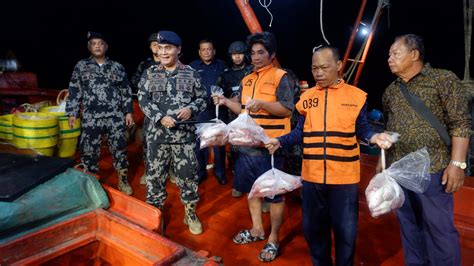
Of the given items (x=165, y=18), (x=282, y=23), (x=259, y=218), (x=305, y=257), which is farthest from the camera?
(x=282, y=23)

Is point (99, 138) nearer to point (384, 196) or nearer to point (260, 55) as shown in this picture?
point (260, 55)

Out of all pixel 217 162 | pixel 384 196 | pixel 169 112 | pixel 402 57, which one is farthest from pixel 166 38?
pixel 217 162

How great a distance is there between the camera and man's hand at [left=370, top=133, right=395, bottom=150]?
7.04ft

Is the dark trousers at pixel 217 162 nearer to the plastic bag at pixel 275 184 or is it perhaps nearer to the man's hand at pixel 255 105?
the man's hand at pixel 255 105

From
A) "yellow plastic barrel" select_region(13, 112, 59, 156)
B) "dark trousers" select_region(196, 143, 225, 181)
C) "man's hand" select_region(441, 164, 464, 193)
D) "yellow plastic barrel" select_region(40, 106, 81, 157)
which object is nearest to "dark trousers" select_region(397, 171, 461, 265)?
"man's hand" select_region(441, 164, 464, 193)

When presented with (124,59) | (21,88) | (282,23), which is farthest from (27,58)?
(282,23)

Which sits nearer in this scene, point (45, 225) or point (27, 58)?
point (45, 225)

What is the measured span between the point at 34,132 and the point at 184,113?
2529 millimetres

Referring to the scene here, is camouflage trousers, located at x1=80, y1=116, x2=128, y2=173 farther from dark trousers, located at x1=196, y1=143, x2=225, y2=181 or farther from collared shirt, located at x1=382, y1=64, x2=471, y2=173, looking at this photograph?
collared shirt, located at x1=382, y1=64, x2=471, y2=173

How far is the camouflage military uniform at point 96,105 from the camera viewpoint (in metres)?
4.30

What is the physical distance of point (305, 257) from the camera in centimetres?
323

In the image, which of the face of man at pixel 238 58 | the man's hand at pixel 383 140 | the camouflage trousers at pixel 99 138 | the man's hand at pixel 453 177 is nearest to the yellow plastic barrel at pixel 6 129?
the camouflage trousers at pixel 99 138

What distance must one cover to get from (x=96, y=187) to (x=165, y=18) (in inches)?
670

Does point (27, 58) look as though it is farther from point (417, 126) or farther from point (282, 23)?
point (417, 126)
